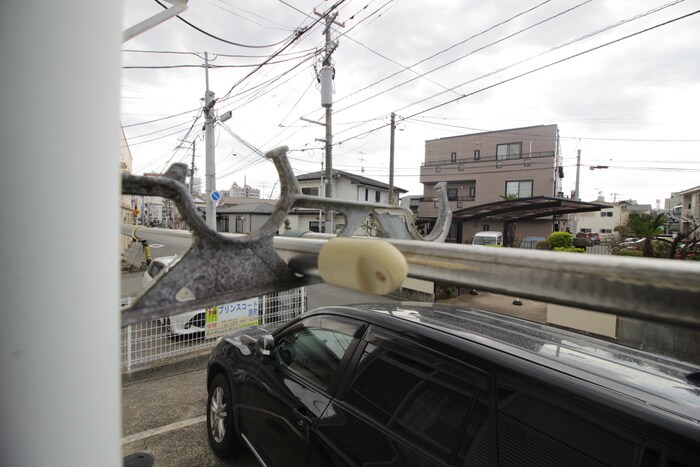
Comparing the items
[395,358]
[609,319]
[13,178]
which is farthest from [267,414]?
[609,319]

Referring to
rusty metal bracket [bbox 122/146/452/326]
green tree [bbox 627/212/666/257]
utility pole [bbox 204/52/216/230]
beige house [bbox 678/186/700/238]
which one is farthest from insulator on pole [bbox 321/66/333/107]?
beige house [bbox 678/186/700/238]

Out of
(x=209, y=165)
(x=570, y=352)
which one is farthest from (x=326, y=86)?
(x=570, y=352)

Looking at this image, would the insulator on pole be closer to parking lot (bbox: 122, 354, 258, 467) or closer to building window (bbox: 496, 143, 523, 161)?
parking lot (bbox: 122, 354, 258, 467)

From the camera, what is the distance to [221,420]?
319cm

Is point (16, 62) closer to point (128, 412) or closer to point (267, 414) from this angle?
point (267, 414)

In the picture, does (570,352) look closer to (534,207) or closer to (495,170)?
(534,207)

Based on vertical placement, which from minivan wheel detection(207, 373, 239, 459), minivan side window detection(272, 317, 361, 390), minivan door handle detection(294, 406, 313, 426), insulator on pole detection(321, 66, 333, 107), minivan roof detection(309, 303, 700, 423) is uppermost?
insulator on pole detection(321, 66, 333, 107)

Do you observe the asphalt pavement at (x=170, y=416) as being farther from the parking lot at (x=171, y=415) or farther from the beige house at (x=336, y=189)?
the beige house at (x=336, y=189)

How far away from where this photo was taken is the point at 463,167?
28031 mm

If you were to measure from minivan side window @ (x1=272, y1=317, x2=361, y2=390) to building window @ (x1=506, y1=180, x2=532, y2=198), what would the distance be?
83.8 feet

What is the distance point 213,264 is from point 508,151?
2887 centimetres

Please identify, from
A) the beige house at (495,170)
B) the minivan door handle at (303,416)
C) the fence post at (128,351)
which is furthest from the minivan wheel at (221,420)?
the beige house at (495,170)

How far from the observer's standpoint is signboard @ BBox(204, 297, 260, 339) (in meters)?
5.16

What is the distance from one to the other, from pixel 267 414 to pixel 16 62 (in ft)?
8.83
